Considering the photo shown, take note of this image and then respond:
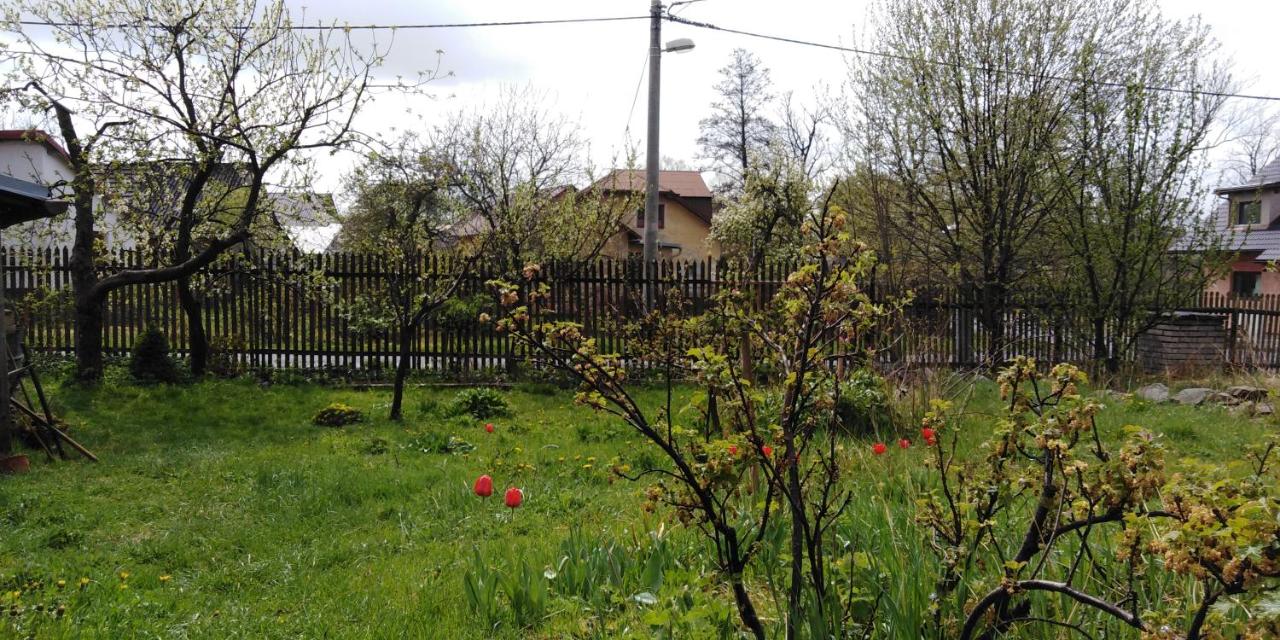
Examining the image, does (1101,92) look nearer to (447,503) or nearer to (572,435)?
(572,435)

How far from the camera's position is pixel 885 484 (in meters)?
4.34

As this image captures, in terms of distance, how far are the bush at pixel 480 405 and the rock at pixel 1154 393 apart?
7619 mm

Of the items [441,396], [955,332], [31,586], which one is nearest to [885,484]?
[31,586]

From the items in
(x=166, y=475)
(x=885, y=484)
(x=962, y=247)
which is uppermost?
(x=962, y=247)

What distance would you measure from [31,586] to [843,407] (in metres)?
5.59

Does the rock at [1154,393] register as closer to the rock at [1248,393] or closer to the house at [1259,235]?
the rock at [1248,393]

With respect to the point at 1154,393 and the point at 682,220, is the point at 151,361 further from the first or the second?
the point at 682,220

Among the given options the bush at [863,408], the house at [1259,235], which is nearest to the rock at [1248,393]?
the bush at [863,408]

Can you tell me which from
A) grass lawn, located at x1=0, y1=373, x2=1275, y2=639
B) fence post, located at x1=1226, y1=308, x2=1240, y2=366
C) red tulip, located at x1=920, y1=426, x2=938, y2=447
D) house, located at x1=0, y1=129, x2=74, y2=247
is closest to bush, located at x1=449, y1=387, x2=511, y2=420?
grass lawn, located at x1=0, y1=373, x2=1275, y2=639

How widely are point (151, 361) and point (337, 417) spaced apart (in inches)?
148

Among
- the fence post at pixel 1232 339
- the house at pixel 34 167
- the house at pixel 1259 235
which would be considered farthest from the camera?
the house at pixel 1259 235

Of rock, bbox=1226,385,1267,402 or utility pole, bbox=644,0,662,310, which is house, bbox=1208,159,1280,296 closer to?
rock, bbox=1226,385,1267,402

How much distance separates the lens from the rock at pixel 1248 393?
9.16m

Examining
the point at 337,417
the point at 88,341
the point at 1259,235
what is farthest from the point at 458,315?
the point at 1259,235
